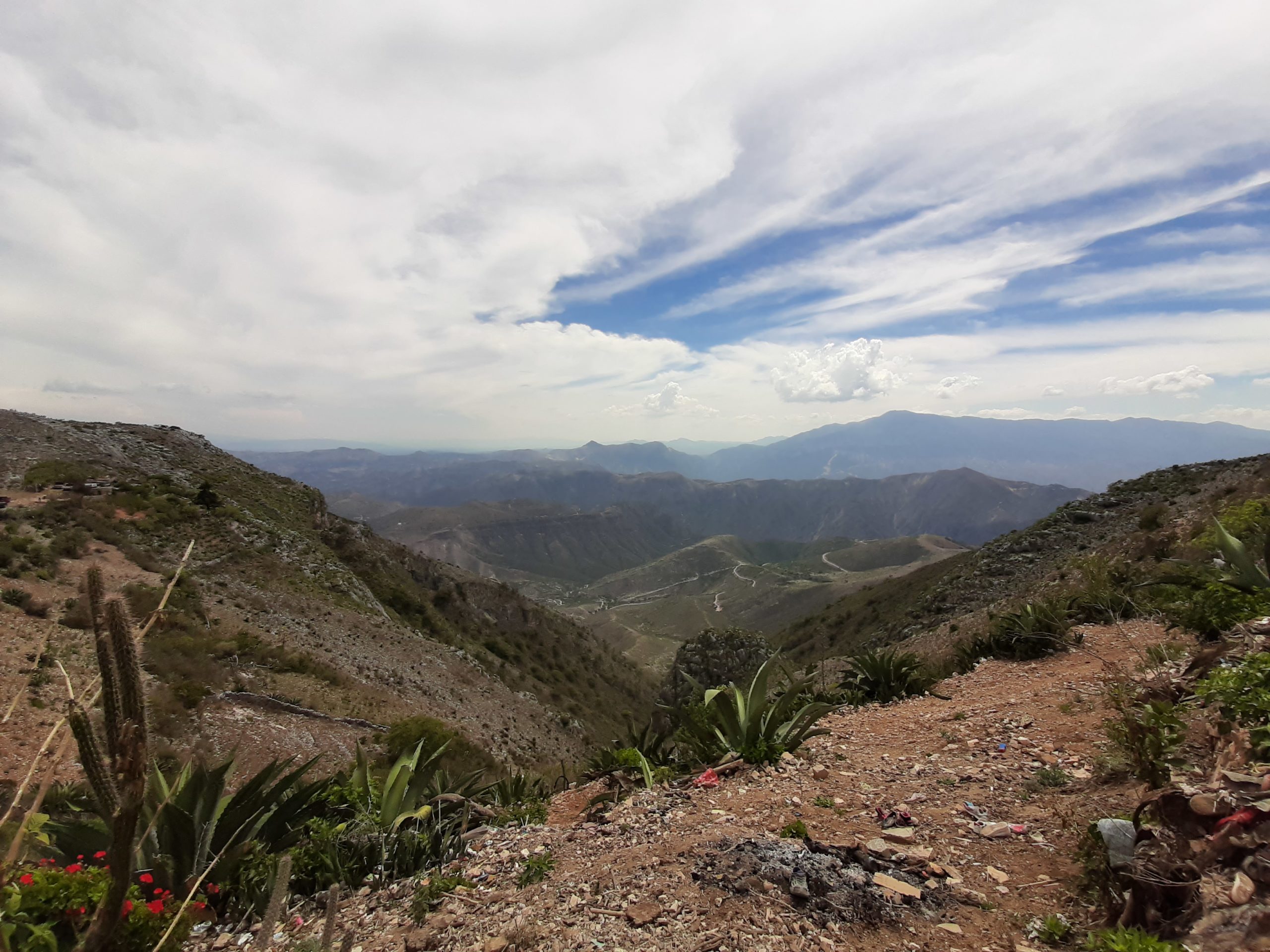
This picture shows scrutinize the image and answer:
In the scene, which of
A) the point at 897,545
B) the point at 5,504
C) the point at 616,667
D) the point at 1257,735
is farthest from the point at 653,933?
the point at 897,545

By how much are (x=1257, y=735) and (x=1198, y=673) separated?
2.04 metres

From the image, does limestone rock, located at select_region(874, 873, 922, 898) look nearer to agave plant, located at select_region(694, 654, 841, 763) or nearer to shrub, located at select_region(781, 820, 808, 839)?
shrub, located at select_region(781, 820, 808, 839)

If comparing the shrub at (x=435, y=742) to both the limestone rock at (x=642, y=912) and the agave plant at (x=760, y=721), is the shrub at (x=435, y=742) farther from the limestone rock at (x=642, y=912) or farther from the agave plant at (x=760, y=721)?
the limestone rock at (x=642, y=912)

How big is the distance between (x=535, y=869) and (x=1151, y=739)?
14.6ft

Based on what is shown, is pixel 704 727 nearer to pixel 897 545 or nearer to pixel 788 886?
pixel 788 886

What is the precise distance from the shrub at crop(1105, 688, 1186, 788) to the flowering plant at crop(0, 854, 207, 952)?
580 cm

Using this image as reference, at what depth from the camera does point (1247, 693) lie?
3863mm

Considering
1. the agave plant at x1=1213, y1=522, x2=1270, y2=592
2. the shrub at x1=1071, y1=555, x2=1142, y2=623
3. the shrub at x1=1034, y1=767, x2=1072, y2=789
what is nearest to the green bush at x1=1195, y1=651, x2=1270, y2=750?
the shrub at x1=1034, y1=767, x2=1072, y2=789

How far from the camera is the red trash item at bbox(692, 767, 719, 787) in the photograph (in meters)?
5.91

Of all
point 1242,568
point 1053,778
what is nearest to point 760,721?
point 1053,778

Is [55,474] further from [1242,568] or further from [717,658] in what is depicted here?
[1242,568]

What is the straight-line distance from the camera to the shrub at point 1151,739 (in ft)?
13.5

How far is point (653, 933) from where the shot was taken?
3.76 m

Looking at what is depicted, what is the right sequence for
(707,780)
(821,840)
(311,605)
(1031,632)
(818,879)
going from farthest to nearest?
(311,605)
(1031,632)
(707,780)
(821,840)
(818,879)
